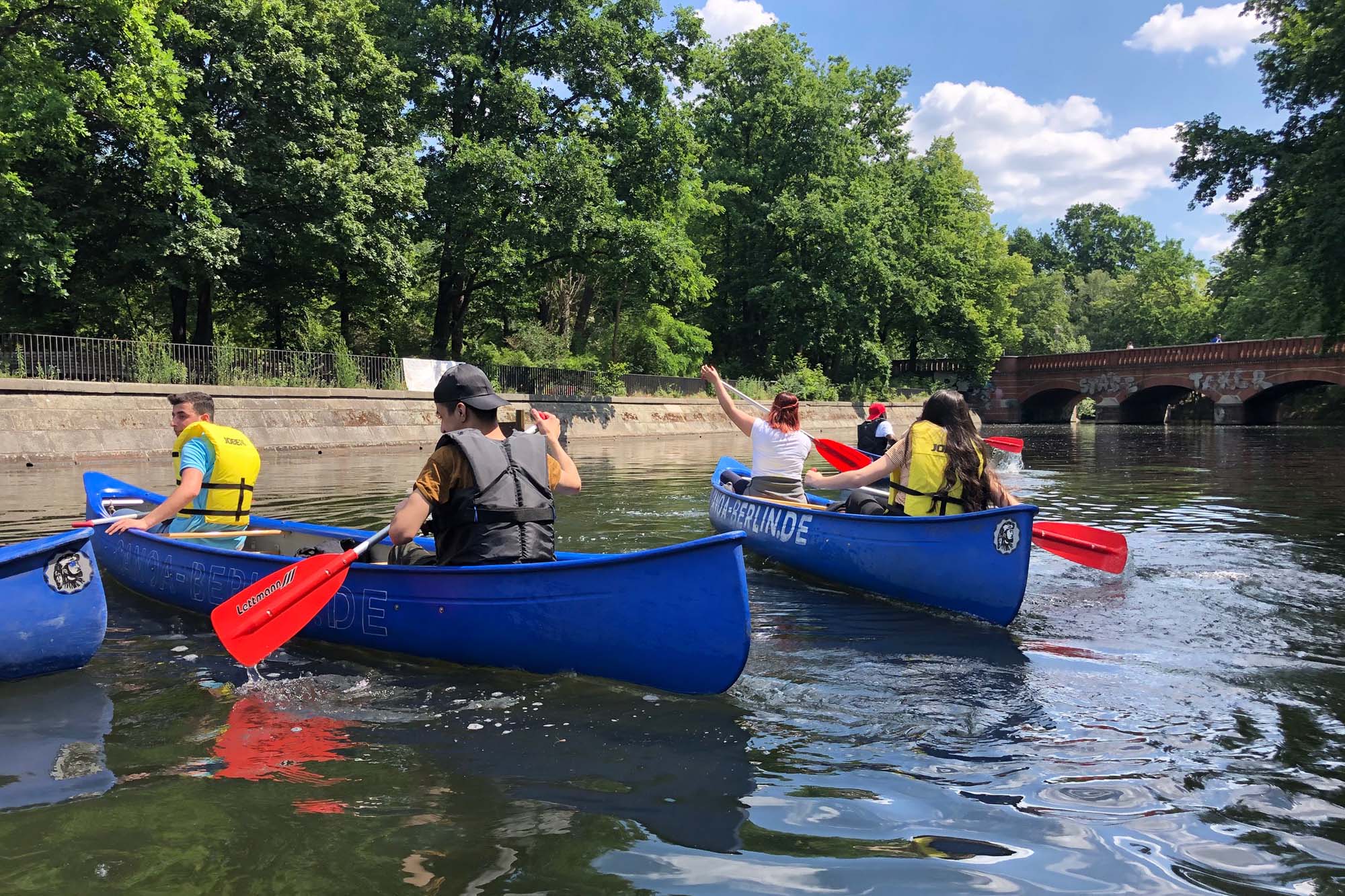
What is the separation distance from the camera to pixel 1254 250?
2752cm

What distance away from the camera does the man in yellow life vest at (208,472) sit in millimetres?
6410

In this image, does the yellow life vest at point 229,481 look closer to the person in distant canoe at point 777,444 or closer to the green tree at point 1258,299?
the person in distant canoe at point 777,444

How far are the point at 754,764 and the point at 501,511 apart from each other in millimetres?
1921

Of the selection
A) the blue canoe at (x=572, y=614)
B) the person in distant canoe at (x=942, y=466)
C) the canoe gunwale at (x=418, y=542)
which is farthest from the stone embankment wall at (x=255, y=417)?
the person in distant canoe at (x=942, y=466)

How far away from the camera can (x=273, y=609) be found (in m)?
4.86

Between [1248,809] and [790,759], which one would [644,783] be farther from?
[1248,809]

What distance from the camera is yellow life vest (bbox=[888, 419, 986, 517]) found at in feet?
21.9

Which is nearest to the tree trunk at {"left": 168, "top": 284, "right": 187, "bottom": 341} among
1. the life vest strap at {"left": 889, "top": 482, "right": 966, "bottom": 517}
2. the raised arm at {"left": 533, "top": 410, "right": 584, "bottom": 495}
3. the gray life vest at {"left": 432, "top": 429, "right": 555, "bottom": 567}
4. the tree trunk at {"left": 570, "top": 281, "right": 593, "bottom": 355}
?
the tree trunk at {"left": 570, "top": 281, "right": 593, "bottom": 355}

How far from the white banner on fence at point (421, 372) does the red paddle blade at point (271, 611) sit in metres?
22.5

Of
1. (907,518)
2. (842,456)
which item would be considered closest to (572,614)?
(907,518)

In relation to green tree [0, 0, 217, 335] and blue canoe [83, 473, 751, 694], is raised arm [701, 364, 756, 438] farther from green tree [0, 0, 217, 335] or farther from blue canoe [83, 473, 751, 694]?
green tree [0, 0, 217, 335]

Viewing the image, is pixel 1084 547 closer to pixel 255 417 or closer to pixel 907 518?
pixel 907 518

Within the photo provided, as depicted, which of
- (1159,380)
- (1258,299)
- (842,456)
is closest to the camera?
(842,456)

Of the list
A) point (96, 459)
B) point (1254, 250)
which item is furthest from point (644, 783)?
point (1254, 250)
